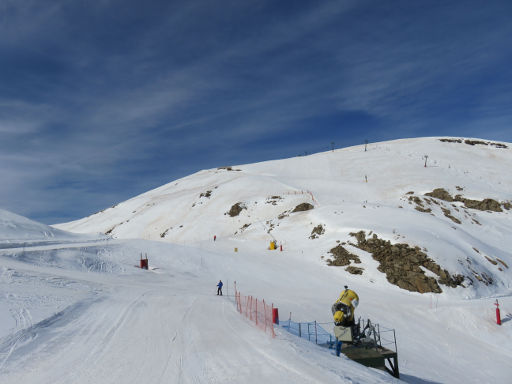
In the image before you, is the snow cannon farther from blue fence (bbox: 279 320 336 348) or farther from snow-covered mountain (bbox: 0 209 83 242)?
snow-covered mountain (bbox: 0 209 83 242)

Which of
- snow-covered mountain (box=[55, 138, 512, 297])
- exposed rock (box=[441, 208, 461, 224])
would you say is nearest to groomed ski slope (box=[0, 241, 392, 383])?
snow-covered mountain (box=[55, 138, 512, 297])

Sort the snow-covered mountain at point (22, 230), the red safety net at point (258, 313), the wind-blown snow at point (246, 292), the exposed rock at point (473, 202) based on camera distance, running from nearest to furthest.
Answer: the wind-blown snow at point (246, 292) → the red safety net at point (258, 313) → the snow-covered mountain at point (22, 230) → the exposed rock at point (473, 202)

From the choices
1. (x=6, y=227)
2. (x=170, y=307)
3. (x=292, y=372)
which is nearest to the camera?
(x=292, y=372)

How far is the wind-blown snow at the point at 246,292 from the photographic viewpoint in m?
9.57

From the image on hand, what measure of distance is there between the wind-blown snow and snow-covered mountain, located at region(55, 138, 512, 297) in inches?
13.0

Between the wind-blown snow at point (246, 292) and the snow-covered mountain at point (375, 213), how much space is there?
1.08 ft

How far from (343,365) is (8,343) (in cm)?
983

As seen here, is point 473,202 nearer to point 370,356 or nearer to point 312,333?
point 312,333

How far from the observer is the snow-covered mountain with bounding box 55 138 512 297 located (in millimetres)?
29188

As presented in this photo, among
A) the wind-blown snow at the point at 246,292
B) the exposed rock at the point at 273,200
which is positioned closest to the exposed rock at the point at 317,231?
the wind-blown snow at the point at 246,292

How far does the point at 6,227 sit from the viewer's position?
3238 cm

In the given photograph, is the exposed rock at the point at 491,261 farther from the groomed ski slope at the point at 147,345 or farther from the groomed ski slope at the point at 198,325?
the groomed ski slope at the point at 147,345

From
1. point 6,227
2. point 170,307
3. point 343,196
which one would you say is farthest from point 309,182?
point 170,307

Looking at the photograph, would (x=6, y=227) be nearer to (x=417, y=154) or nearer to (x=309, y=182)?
(x=309, y=182)
